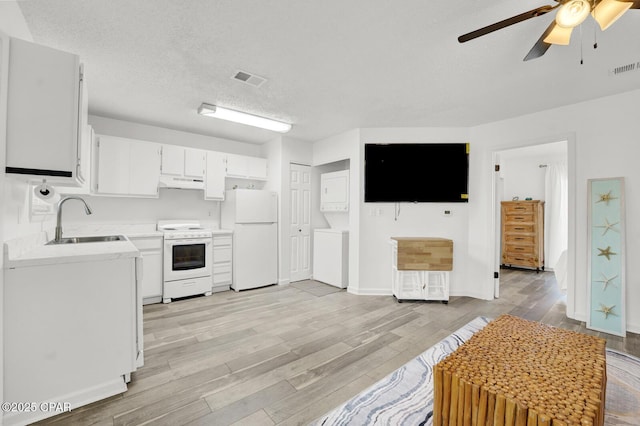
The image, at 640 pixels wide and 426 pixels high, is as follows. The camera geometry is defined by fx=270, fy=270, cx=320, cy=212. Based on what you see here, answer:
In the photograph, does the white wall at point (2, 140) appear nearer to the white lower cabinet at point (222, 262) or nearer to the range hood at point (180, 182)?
the range hood at point (180, 182)

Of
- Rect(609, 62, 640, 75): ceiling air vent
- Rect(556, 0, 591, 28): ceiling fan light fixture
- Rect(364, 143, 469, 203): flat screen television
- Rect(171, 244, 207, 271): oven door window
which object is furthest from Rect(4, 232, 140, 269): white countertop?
Rect(609, 62, 640, 75): ceiling air vent

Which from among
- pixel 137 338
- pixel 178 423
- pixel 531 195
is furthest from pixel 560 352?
pixel 531 195

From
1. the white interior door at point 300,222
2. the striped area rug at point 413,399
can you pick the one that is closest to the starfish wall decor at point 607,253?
the striped area rug at point 413,399

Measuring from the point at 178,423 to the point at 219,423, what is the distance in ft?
0.78

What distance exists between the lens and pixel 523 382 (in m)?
1.22

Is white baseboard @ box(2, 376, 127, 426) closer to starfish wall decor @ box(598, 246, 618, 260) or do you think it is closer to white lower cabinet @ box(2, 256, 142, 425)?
white lower cabinet @ box(2, 256, 142, 425)

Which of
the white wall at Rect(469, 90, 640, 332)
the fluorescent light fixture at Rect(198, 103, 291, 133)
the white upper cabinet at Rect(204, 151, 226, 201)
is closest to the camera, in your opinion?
the white wall at Rect(469, 90, 640, 332)

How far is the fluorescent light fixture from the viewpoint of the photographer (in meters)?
3.30

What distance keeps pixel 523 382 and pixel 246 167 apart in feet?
Answer: 14.5

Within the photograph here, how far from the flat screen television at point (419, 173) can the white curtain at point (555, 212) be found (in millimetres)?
3607

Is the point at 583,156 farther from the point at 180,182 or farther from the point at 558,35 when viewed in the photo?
the point at 180,182

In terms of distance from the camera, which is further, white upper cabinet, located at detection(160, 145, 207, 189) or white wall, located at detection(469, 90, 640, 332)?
white upper cabinet, located at detection(160, 145, 207, 189)

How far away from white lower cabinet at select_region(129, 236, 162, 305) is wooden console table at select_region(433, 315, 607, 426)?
3631mm

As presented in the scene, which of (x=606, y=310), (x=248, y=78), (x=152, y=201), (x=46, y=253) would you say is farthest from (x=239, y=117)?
(x=606, y=310)
